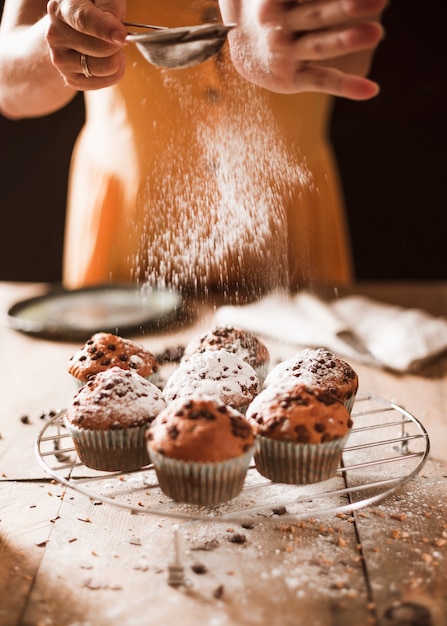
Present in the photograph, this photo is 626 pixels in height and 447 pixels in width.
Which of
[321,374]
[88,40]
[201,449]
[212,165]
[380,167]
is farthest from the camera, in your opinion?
[380,167]

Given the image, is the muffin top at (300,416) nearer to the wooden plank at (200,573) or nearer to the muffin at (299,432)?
the muffin at (299,432)

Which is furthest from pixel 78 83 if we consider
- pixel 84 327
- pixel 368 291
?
pixel 368 291

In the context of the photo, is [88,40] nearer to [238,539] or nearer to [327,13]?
[327,13]

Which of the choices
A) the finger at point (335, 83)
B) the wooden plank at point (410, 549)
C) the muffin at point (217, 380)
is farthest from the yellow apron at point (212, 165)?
the wooden plank at point (410, 549)

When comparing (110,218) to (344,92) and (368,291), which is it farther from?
(344,92)

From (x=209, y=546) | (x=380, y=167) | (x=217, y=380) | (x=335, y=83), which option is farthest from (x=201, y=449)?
(x=380, y=167)

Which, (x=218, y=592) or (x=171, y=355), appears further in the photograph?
(x=171, y=355)

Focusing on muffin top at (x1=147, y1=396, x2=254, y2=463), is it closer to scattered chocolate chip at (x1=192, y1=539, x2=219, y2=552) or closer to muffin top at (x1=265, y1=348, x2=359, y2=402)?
scattered chocolate chip at (x1=192, y1=539, x2=219, y2=552)
